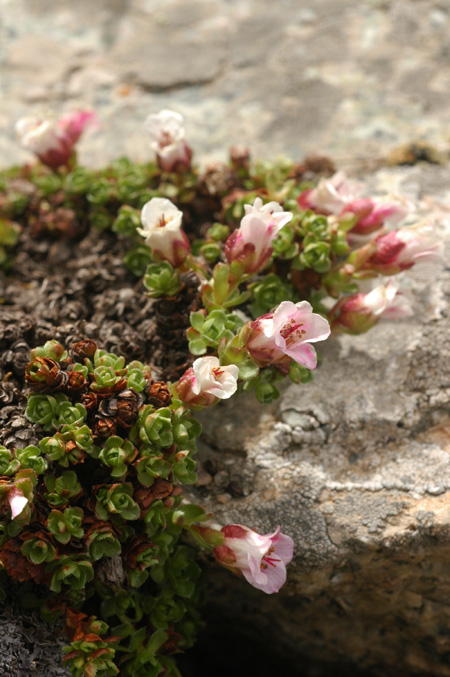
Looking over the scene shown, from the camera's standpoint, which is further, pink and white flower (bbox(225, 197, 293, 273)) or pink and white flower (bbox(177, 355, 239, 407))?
pink and white flower (bbox(225, 197, 293, 273))

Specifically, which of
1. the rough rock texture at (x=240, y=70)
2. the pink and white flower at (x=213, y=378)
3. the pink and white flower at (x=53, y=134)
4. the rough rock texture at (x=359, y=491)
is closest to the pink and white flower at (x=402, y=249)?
the rough rock texture at (x=359, y=491)

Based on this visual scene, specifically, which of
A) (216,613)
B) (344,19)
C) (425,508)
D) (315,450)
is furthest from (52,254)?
(344,19)

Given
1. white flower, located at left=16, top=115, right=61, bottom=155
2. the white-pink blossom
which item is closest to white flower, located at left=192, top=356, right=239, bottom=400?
the white-pink blossom

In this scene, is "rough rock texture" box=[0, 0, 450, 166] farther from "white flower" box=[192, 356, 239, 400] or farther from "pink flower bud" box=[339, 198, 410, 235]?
"white flower" box=[192, 356, 239, 400]

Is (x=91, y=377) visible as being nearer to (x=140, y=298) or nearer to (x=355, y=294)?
(x=140, y=298)

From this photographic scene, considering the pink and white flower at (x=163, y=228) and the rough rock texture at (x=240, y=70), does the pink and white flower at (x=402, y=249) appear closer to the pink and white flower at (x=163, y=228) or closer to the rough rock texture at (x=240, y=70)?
the pink and white flower at (x=163, y=228)
